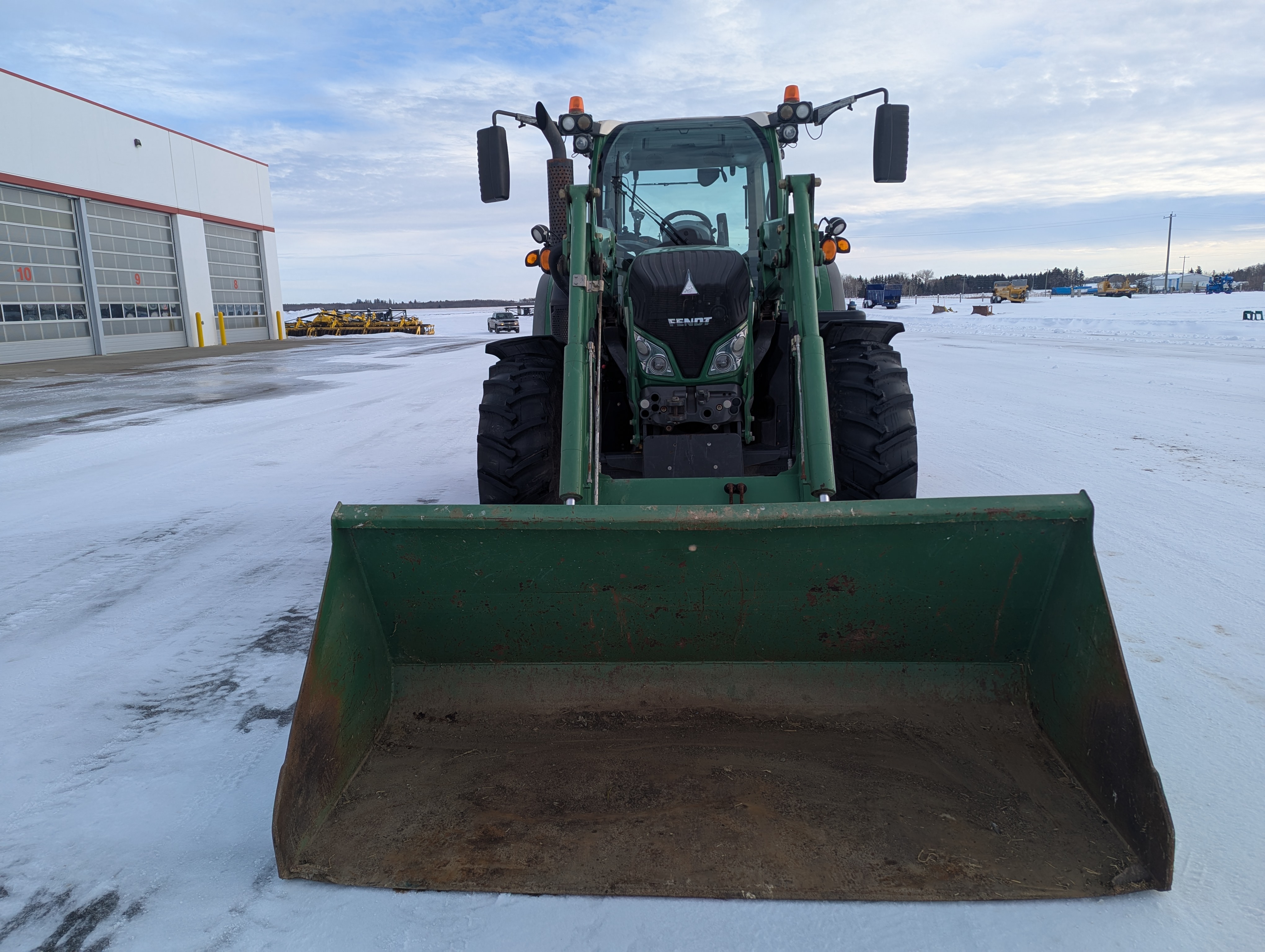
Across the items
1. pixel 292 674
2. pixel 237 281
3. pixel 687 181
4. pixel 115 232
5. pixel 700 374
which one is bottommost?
pixel 292 674

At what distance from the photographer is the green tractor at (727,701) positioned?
2.07 metres

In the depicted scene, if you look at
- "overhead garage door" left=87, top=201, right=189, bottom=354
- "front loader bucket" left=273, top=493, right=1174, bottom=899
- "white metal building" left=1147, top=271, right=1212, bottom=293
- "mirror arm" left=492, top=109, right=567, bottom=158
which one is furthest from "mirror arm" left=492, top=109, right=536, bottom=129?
"white metal building" left=1147, top=271, right=1212, bottom=293

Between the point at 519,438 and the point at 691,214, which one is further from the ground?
the point at 691,214

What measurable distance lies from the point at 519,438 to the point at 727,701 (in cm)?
174

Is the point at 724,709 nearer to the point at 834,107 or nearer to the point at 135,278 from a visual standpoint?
the point at 834,107

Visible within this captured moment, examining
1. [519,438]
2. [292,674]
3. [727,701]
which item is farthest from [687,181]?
[292,674]

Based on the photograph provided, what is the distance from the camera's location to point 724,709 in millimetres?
2656

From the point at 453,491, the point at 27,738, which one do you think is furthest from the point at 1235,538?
the point at 27,738

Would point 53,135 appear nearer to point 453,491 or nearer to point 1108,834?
point 453,491

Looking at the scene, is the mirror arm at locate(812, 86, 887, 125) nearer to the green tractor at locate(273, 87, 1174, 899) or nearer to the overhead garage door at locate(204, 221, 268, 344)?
the green tractor at locate(273, 87, 1174, 899)

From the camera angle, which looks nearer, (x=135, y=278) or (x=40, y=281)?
(x=40, y=281)

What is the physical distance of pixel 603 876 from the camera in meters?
2.04

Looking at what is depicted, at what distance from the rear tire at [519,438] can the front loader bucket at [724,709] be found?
1.27 metres

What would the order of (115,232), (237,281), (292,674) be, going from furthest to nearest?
(237,281) < (115,232) < (292,674)
